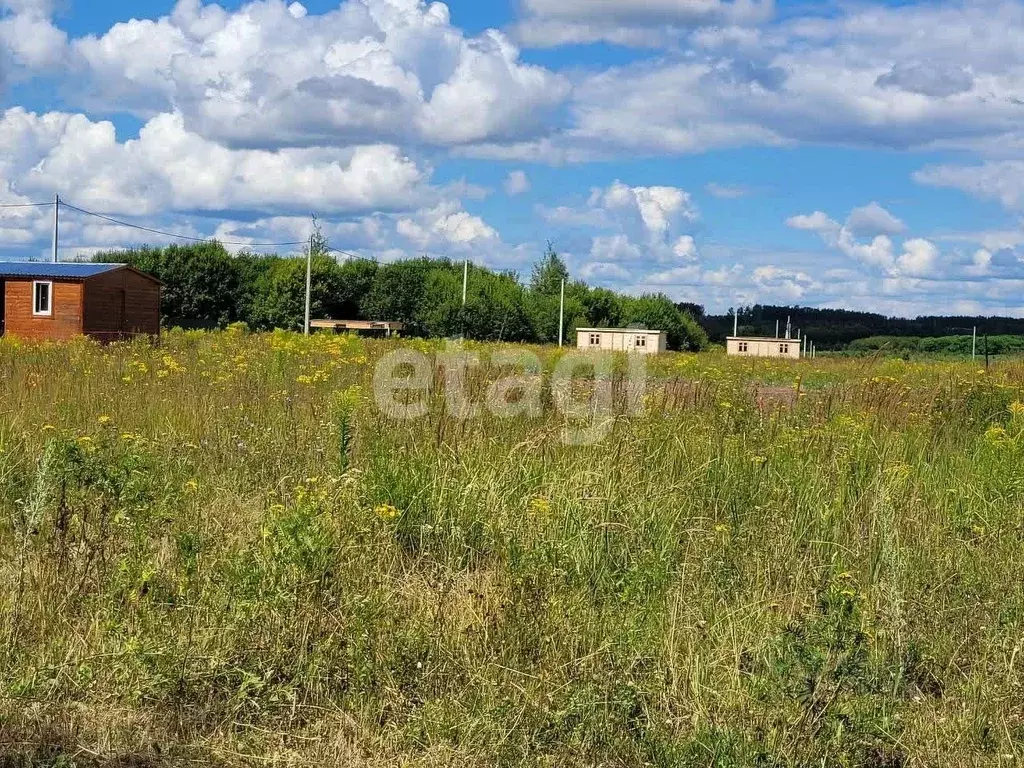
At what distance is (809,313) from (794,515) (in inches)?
5261

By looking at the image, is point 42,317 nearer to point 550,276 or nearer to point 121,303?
point 121,303

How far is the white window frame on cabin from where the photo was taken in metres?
31.5

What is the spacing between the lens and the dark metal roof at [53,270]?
31328mm

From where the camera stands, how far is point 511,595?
13.1 ft

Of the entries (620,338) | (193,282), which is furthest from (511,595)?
(193,282)

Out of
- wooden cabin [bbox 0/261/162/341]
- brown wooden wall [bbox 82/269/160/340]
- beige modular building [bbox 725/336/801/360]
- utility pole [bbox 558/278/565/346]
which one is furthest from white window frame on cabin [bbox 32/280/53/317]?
beige modular building [bbox 725/336/801/360]

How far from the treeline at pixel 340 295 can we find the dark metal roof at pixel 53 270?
19.4 m

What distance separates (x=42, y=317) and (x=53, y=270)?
1.75m

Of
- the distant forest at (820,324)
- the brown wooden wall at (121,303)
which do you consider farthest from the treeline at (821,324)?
the brown wooden wall at (121,303)

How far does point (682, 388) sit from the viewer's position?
718cm

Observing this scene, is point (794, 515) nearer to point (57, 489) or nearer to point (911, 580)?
point (911, 580)

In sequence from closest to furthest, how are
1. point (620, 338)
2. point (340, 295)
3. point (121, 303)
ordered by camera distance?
1. point (121, 303)
2. point (620, 338)
3. point (340, 295)

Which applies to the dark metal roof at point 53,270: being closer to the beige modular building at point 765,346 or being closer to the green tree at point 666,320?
the beige modular building at point 765,346

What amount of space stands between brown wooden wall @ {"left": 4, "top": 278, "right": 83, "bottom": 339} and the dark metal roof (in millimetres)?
215
